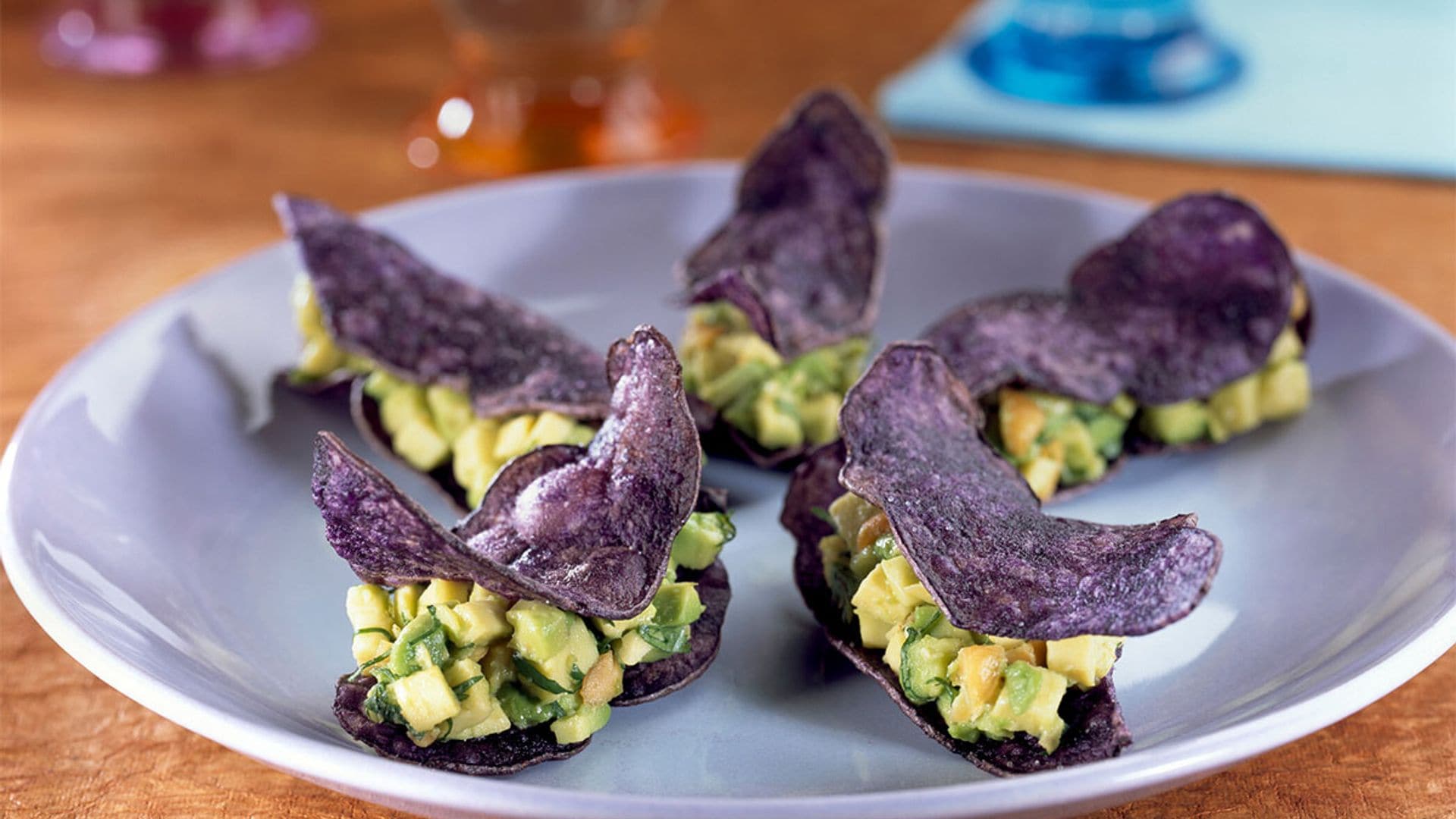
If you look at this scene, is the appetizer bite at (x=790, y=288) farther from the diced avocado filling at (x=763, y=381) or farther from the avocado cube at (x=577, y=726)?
the avocado cube at (x=577, y=726)

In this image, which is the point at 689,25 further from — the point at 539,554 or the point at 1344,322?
the point at 539,554

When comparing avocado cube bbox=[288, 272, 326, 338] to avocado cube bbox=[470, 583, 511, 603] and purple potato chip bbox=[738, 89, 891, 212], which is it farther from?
avocado cube bbox=[470, 583, 511, 603]

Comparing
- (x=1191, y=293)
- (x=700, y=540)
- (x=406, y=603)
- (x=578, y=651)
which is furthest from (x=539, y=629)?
(x=1191, y=293)

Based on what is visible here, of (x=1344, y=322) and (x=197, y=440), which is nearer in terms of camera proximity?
(x=197, y=440)

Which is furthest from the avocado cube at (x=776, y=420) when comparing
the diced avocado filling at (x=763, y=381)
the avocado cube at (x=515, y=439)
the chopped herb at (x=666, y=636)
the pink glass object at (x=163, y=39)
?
the pink glass object at (x=163, y=39)

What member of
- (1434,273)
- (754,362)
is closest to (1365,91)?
(1434,273)

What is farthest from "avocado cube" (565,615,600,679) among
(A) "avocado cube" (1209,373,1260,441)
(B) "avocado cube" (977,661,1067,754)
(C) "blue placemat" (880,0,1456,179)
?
(C) "blue placemat" (880,0,1456,179)

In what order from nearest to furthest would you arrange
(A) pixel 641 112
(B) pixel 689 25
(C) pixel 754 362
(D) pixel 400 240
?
(C) pixel 754 362
(D) pixel 400 240
(A) pixel 641 112
(B) pixel 689 25
